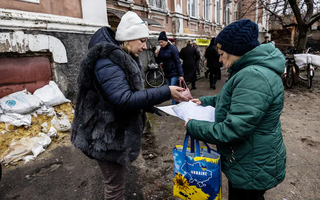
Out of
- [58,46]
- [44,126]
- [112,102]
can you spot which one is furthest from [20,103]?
[112,102]

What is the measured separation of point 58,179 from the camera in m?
2.78

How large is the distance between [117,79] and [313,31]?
37143 mm

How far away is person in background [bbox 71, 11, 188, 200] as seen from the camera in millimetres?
1310

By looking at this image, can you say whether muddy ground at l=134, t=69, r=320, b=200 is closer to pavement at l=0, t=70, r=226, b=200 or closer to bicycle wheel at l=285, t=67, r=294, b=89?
pavement at l=0, t=70, r=226, b=200

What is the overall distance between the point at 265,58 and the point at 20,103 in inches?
165

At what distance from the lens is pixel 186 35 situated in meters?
11.7

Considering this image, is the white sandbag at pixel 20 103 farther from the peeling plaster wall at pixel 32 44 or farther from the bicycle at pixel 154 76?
the bicycle at pixel 154 76

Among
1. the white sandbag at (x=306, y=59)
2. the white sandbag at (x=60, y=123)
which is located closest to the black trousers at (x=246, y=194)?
the white sandbag at (x=60, y=123)

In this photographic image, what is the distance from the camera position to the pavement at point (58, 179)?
8.14ft

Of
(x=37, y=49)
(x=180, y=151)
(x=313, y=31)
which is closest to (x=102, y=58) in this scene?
(x=180, y=151)

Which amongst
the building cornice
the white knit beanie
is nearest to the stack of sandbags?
the building cornice

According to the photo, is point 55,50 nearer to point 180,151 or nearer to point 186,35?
point 180,151

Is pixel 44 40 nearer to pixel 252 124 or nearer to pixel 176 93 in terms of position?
pixel 176 93

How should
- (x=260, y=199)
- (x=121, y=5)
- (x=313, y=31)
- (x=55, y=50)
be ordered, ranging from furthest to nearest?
(x=313, y=31) < (x=121, y=5) < (x=55, y=50) < (x=260, y=199)
